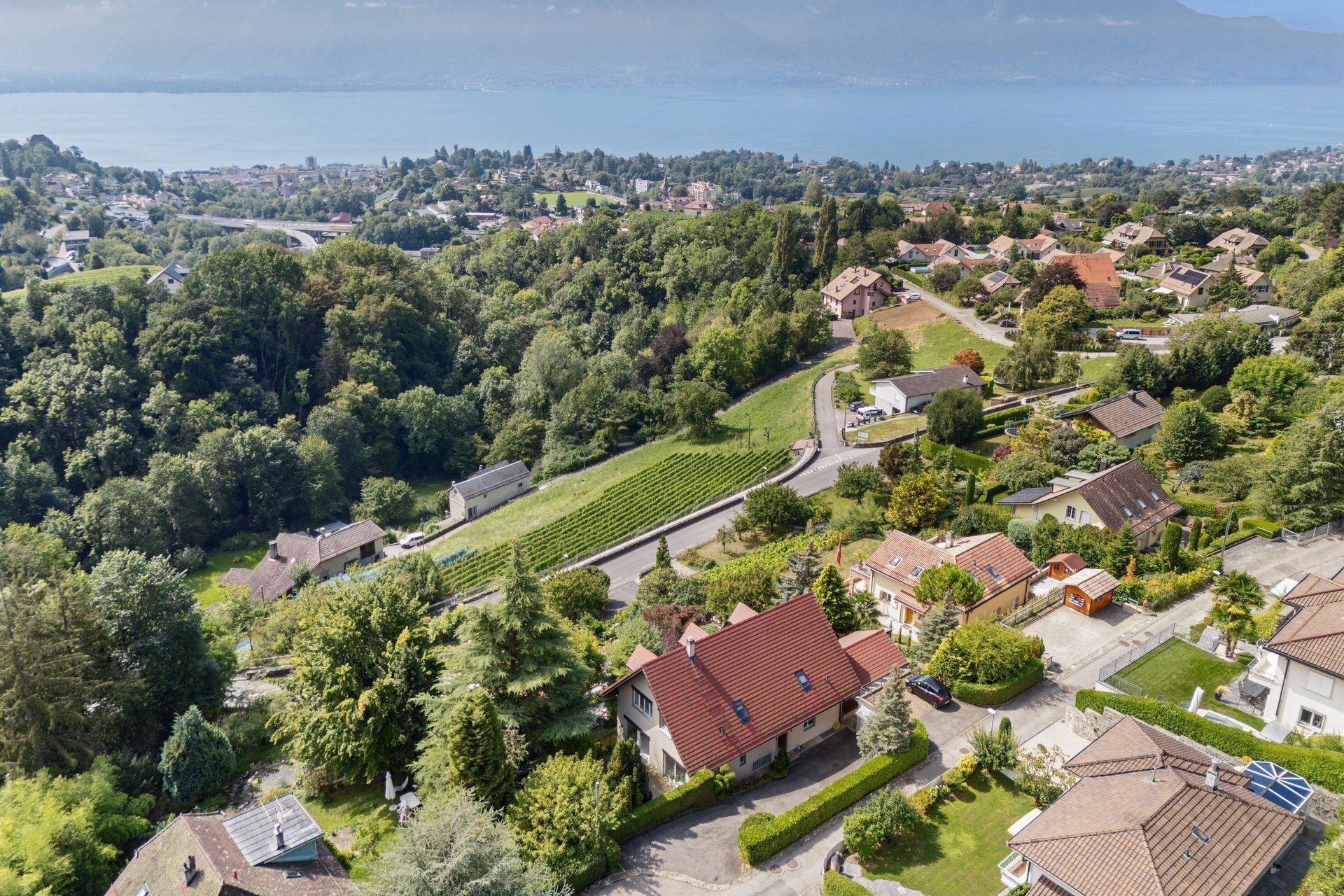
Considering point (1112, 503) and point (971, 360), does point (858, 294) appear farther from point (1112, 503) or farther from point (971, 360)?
point (1112, 503)

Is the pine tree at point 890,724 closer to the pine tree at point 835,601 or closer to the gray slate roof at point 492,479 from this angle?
the pine tree at point 835,601

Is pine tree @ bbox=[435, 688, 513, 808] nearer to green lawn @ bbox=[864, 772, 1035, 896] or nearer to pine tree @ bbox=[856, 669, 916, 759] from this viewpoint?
green lawn @ bbox=[864, 772, 1035, 896]

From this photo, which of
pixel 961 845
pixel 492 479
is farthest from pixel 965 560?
pixel 492 479

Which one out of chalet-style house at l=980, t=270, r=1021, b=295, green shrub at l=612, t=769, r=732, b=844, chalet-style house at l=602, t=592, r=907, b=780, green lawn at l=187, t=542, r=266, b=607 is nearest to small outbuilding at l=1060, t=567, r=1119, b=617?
chalet-style house at l=602, t=592, r=907, b=780

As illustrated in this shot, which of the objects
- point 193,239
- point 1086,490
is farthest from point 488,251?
point 1086,490

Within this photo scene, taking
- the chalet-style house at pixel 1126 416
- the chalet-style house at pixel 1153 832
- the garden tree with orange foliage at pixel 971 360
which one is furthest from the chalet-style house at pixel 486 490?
the chalet-style house at pixel 1153 832

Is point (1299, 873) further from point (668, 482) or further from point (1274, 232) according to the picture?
point (1274, 232)
